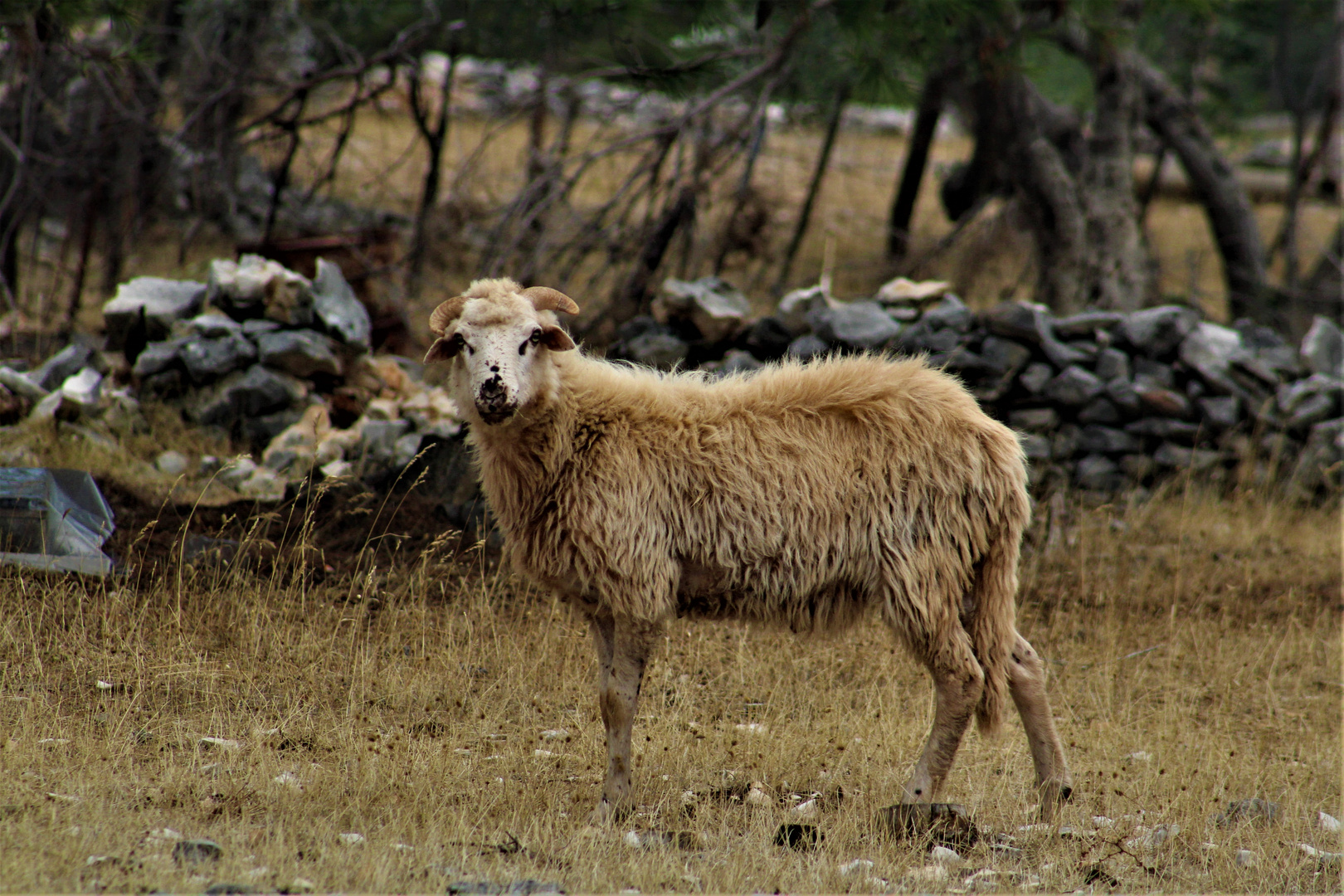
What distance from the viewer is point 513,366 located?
4.42 metres

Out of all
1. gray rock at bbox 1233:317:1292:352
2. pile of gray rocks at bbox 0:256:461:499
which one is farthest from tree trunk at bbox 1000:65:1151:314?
pile of gray rocks at bbox 0:256:461:499

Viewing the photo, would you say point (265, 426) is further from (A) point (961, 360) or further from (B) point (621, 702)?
(A) point (961, 360)

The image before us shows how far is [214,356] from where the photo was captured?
8477mm

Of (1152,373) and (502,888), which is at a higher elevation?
(1152,373)

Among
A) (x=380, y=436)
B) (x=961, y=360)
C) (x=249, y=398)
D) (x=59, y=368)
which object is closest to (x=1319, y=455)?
(x=961, y=360)

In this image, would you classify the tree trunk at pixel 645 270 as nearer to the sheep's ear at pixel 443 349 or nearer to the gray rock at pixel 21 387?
the gray rock at pixel 21 387

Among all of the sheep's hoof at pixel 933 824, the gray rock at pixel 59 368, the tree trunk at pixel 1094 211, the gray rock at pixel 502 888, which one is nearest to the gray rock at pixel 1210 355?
the tree trunk at pixel 1094 211

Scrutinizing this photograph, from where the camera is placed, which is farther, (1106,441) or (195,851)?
(1106,441)

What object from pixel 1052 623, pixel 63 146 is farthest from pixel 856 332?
pixel 63 146

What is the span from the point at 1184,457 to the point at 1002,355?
178 cm

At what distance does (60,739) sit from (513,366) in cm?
265

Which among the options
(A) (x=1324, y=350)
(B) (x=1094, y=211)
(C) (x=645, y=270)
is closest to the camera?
(C) (x=645, y=270)

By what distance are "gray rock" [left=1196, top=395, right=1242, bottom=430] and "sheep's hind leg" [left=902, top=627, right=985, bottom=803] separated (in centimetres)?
550

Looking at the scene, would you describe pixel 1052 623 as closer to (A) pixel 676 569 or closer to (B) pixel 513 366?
(A) pixel 676 569
